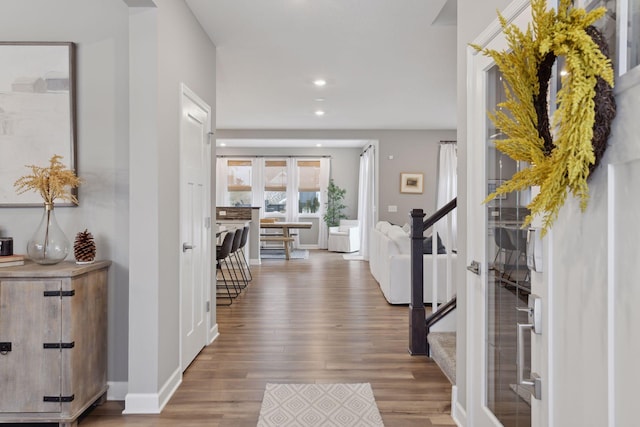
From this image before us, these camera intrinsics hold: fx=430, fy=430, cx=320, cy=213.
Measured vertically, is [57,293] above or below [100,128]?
below

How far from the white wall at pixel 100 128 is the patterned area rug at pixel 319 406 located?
3.43 ft

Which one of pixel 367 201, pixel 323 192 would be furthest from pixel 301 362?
pixel 323 192

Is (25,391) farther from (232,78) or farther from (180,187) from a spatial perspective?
(232,78)

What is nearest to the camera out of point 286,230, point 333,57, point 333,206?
point 333,57

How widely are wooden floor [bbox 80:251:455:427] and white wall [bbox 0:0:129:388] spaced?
67cm

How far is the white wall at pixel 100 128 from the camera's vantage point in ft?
8.79

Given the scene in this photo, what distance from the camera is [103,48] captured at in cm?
269

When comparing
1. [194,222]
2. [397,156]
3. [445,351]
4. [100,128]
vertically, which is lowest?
[445,351]

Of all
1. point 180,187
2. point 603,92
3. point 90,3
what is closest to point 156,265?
point 180,187

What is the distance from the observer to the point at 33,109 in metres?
2.69

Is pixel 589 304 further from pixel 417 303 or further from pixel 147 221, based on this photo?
pixel 417 303

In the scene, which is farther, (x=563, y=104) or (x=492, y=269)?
(x=492, y=269)

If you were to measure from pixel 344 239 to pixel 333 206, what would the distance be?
3.67 ft

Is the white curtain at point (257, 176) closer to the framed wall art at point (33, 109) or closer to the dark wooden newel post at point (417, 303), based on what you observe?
the dark wooden newel post at point (417, 303)
